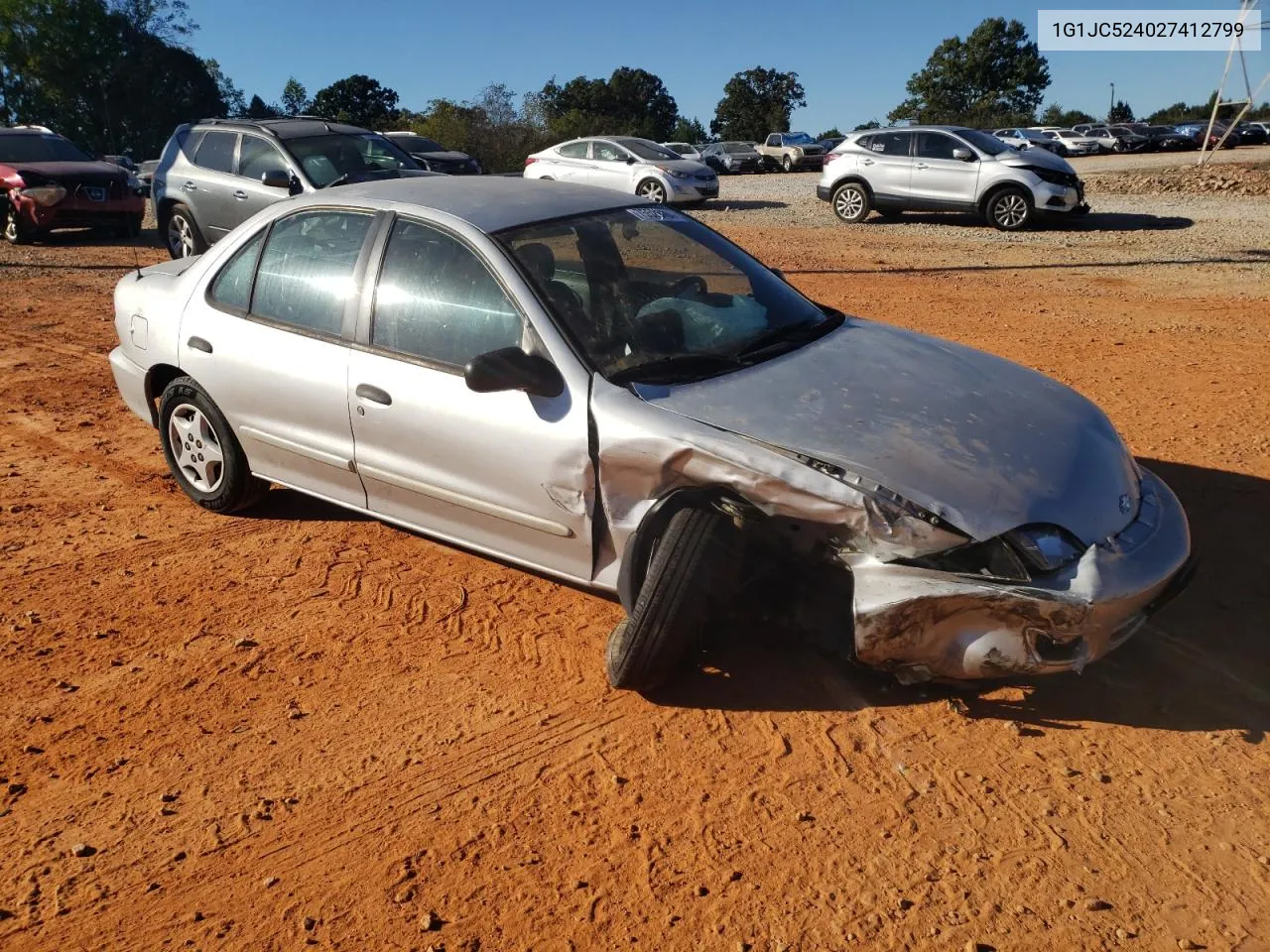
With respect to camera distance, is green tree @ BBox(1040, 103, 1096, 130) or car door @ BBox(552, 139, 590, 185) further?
green tree @ BBox(1040, 103, 1096, 130)

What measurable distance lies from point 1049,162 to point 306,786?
1614 cm

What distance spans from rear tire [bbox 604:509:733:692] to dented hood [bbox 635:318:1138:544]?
354 mm

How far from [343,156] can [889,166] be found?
9648 mm

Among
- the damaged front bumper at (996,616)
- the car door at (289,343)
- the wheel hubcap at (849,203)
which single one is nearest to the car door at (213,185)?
the car door at (289,343)

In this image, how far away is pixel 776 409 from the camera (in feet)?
11.9

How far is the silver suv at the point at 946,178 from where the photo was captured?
53.6 ft

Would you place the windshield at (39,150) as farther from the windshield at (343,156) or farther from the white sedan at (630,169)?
the white sedan at (630,169)

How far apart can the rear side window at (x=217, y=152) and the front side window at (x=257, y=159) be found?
0.64 feet

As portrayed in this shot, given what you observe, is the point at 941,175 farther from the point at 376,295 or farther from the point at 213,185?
the point at 376,295

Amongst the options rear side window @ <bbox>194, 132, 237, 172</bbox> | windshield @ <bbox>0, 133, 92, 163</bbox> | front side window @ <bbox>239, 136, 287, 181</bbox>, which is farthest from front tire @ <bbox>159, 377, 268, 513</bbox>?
windshield @ <bbox>0, 133, 92, 163</bbox>

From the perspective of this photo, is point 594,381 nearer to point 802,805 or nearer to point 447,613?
point 447,613

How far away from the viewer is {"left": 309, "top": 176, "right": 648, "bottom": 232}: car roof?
4363 mm

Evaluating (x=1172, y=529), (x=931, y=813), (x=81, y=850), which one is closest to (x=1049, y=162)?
(x=1172, y=529)

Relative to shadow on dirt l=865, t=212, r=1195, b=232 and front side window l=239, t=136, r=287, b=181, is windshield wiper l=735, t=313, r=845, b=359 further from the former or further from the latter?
shadow on dirt l=865, t=212, r=1195, b=232
